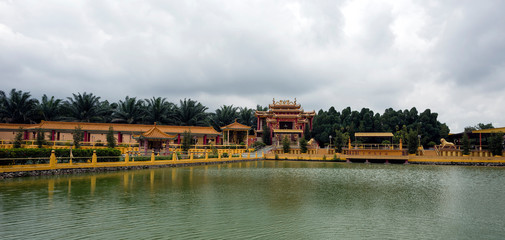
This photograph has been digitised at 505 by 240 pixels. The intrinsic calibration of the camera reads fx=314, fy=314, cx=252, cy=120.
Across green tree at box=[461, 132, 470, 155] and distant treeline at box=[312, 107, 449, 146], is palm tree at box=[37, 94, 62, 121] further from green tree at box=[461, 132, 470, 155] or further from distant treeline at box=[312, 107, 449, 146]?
green tree at box=[461, 132, 470, 155]

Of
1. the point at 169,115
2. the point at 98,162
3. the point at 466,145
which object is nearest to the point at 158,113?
the point at 169,115

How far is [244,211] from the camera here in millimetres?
11180

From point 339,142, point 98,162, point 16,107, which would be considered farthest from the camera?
point 16,107

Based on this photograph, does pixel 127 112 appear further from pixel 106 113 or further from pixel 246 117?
pixel 246 117

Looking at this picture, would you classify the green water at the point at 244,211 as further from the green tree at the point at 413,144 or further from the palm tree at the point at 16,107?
the palm tree at the point at 16,107

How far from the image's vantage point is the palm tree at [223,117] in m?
63.6

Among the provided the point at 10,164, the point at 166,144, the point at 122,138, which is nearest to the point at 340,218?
the point at 10,164

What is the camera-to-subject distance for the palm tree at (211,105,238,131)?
2504 inches

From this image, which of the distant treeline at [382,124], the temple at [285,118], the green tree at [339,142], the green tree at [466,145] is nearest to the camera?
the green tree at [466,145]

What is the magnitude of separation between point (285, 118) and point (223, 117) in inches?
525

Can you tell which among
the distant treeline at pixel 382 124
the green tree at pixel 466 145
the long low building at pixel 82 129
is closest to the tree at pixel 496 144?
the green tree at pixel 466 145

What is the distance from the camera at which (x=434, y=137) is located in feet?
167

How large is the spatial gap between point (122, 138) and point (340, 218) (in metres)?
36.5

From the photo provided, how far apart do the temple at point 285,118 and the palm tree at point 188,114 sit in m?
11.2
